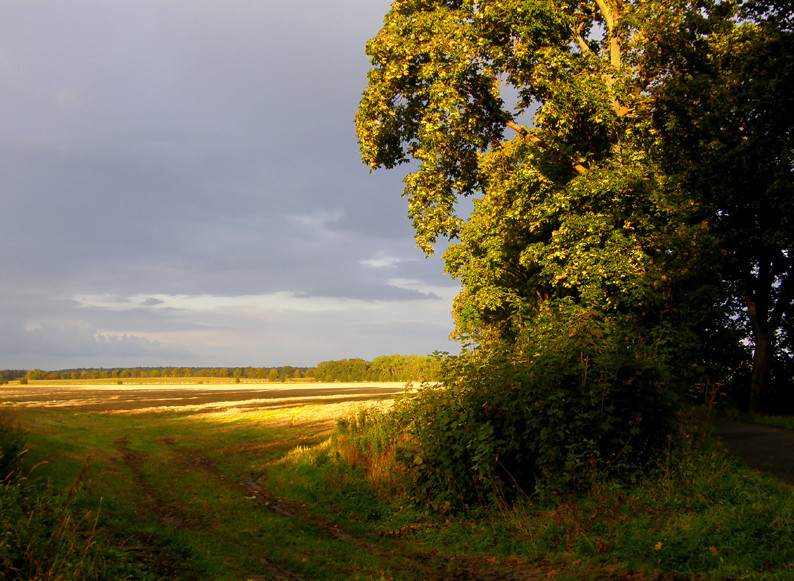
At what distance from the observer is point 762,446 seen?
13000 mm

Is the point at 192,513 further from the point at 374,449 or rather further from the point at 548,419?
the point at 548,419

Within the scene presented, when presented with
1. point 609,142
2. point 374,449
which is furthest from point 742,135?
point 374,449

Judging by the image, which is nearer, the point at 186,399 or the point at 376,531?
the point at 376,531

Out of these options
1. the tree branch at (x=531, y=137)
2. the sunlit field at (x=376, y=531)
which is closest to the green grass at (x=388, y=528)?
the sunlit field at (x=376, y=531)

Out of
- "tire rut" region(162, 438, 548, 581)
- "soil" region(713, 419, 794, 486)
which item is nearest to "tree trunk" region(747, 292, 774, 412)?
"soil" region(713, 419, 794, 486)

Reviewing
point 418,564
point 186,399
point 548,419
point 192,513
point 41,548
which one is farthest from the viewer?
point 186,399

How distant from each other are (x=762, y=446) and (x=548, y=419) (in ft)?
24.2

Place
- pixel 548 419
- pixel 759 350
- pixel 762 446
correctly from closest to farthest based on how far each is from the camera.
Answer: pixel 548 419
pixel 762 446
pixel 759 350

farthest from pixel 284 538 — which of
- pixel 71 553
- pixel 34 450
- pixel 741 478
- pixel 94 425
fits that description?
pixel 94 425

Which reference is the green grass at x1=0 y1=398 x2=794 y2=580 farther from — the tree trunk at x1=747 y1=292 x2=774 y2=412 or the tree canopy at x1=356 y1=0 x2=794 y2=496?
the tree trunk at x1=747 y1=292 x2=774 y2=412

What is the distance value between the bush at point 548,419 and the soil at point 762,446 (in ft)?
8.39

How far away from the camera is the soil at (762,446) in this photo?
10352mm

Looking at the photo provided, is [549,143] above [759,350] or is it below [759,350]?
above

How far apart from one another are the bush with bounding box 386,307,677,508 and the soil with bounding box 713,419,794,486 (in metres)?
2.56
